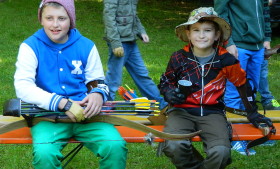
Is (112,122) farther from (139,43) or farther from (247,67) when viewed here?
(139,43)

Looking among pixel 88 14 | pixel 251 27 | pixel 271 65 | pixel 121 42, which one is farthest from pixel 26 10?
pixel 251 27

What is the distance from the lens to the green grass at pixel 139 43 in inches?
192

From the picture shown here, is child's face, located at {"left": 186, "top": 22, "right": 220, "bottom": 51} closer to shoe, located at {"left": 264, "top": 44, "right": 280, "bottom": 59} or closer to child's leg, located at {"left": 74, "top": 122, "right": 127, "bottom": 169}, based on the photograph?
child's leg, located at {"left": 74, "top": 122, "right": 127, "bottom": 169}

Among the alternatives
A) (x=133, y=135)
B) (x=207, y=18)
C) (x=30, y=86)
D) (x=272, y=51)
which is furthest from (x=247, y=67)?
(x=30, y=86)

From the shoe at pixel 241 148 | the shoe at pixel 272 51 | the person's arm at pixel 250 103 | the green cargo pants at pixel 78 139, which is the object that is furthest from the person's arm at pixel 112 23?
the green cargo pants at pixel 78 139

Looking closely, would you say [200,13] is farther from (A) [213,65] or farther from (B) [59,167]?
(B) [59,167]

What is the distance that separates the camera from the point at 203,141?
3.83 metres

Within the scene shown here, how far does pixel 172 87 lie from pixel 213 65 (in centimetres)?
35

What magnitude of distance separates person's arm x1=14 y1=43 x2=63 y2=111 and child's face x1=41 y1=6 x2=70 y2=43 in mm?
190

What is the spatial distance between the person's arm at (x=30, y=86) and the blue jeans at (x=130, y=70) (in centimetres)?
227

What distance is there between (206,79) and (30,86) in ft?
4.18

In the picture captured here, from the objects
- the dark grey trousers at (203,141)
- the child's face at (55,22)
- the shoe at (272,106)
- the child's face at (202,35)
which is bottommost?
the shoe at (272,106)

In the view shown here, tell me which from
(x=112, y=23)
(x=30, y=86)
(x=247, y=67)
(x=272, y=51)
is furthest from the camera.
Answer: (x=112, y=23)

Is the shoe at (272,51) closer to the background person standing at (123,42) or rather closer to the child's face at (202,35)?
the child's face at (202,35)
